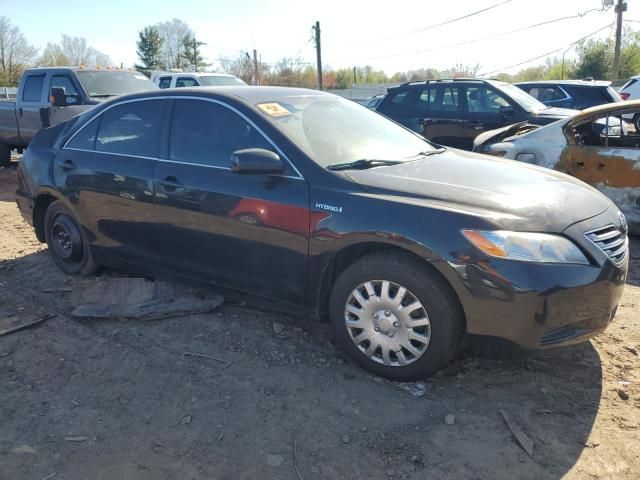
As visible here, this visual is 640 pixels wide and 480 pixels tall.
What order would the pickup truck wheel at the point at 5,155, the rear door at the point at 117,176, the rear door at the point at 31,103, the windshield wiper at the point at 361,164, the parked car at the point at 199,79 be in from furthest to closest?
the parked car at the point at 199,79 → the pickup truck wheel at the point at 5,155 → the rear door at the point at 31,103 → the rear door at the point at 117,176 → the windshield wiper at the point at 361,164

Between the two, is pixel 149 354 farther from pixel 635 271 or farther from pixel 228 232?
pixel 635 271

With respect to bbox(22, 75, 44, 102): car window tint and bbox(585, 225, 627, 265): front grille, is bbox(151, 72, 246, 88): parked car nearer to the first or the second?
bbox(22, 75, 44, 102): car window tint

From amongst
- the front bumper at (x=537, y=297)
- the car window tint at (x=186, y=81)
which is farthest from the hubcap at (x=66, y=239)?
the car window tint at (x=186, y=81)

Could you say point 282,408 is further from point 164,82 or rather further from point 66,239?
point 164,82

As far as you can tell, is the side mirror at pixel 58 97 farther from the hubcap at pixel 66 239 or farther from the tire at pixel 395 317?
the tire at pixel 395 317

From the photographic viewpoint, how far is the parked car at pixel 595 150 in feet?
18.2

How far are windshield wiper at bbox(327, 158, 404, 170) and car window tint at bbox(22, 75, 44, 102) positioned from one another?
343 inches

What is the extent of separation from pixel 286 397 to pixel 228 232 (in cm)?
116

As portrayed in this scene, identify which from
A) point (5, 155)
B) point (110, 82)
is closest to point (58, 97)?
point (110, 82)

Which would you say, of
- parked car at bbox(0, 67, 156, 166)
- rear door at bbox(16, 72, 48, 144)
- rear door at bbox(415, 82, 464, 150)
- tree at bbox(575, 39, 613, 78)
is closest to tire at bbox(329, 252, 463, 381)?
rear door at bbox(415, 82, 464, 150)

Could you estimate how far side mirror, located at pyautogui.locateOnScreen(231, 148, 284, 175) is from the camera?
335cm

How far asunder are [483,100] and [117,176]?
6849 mm

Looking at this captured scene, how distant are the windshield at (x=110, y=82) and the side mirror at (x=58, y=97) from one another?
1.32 feet

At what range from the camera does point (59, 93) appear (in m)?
9.18
